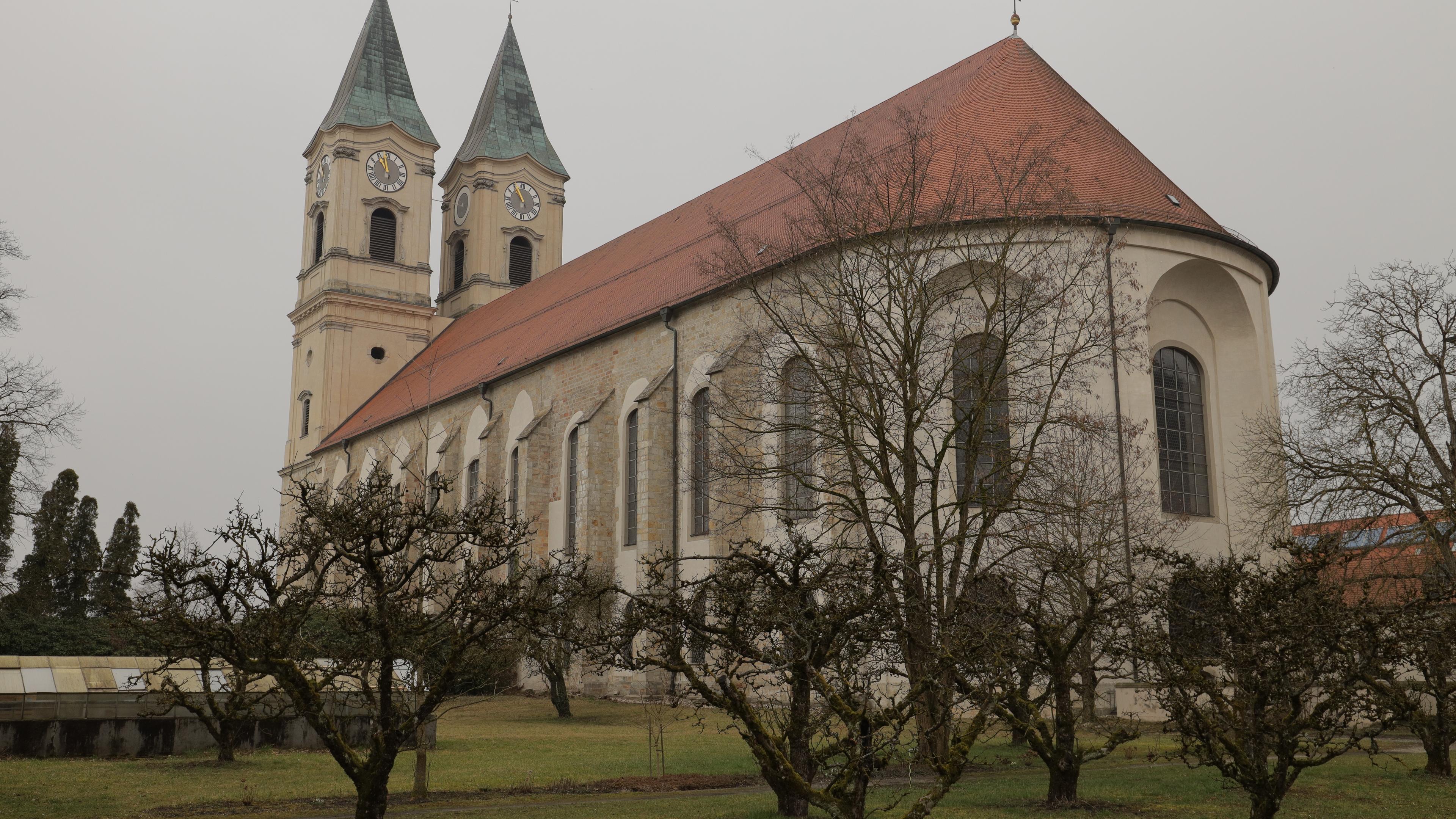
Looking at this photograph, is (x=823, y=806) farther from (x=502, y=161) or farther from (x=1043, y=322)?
(x=502, y=161)

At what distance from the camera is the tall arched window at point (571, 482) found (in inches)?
1217

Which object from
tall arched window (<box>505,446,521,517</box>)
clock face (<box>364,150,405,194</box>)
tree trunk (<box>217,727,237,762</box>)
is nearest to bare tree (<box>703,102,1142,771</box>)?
tree trunk (<box>217,727,237,762</box>)

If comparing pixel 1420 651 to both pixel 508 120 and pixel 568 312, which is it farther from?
pixel 508 120

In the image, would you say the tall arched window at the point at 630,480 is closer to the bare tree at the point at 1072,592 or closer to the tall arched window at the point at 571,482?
the tall arched window at the point at 571,482

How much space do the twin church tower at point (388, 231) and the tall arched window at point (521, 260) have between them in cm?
5

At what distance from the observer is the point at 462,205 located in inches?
1946

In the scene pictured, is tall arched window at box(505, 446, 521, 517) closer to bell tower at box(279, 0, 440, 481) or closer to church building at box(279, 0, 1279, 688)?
church building at box(279, 0, 1279, 688)

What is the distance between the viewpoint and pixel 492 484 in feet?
108

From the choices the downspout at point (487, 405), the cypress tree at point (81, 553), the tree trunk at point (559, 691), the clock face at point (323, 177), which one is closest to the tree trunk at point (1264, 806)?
the tree trunk at point (559, 691)

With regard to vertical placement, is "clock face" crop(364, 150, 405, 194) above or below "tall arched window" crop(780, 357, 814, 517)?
above

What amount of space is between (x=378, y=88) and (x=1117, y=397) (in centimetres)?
3479

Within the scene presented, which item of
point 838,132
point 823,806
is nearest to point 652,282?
point 838,132

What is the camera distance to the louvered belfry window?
46750mm

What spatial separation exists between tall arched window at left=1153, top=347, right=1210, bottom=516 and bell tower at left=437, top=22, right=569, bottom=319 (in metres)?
28.4
